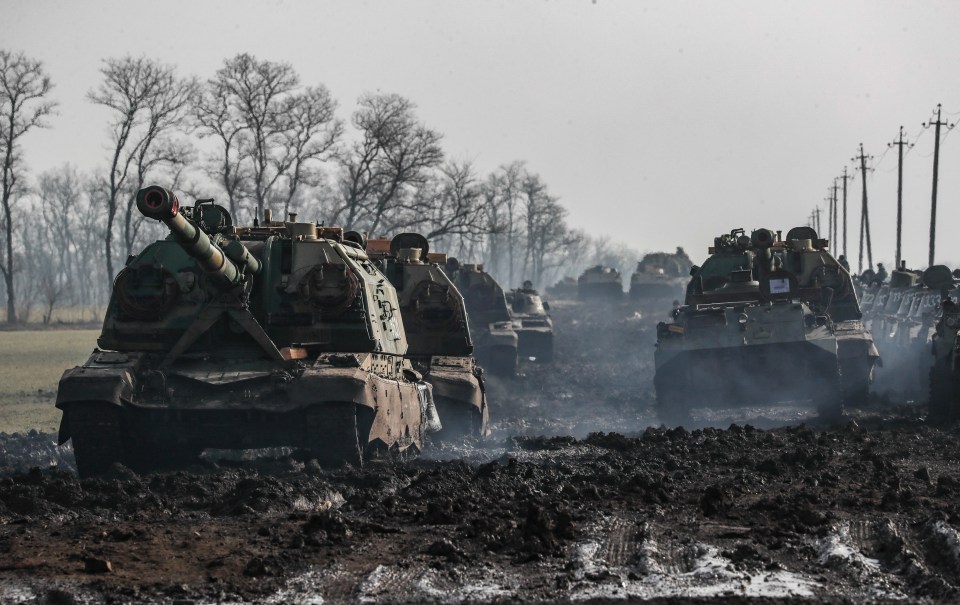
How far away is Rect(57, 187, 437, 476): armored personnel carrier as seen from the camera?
14727mm

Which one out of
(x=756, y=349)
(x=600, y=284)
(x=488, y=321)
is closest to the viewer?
(x=756, y=349)

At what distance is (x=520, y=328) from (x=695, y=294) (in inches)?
485

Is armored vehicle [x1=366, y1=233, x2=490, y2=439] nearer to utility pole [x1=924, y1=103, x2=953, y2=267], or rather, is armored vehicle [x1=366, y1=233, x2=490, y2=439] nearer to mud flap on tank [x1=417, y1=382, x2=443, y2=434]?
mud flap on tank [x1=417, y1=382, x2=443, y2=434]

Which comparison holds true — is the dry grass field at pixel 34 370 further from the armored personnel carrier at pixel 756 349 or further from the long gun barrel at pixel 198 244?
the armored personnel carrier at pixel 756 349

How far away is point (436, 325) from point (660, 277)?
138 ft

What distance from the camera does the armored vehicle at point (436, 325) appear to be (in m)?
20.7

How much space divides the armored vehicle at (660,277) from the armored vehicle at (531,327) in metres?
22.2

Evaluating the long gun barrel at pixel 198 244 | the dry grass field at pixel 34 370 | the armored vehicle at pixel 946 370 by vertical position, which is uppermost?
the long gun barrel at pixel 198 244

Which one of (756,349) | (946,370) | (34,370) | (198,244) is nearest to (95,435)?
(198,244)

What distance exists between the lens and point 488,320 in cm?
3341

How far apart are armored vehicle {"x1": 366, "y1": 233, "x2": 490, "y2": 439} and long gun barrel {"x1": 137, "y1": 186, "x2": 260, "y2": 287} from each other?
16.8ft

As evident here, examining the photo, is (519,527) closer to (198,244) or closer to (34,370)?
(198,244)

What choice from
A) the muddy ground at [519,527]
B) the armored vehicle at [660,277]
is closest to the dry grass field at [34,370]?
the muddy ground at [519,527]

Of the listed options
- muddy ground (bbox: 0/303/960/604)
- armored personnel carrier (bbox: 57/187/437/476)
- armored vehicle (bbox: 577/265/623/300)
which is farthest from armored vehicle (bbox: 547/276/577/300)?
armored personnel carrier (bbox: 57/187/437/476)
